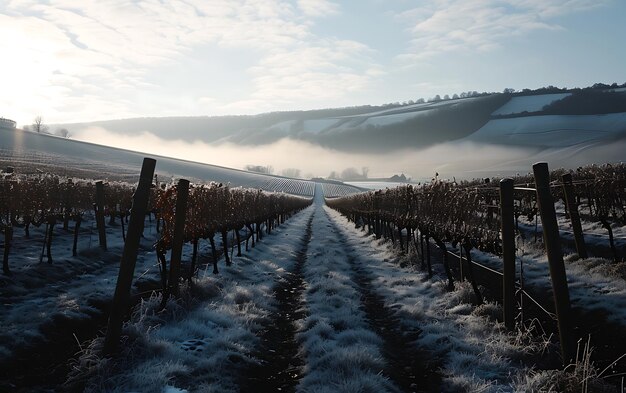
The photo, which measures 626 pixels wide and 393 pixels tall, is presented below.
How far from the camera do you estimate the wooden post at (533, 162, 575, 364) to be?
21.2 ft

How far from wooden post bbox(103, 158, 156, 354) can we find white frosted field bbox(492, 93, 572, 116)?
620 feet

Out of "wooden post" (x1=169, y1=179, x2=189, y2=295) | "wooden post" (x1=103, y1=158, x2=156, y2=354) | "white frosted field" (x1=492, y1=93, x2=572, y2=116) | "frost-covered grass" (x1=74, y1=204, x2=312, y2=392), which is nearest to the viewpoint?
"frost-covered grass" (x1=74, y1=204, x2=312, y2=392)

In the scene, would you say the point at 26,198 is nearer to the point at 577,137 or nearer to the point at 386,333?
the point at 386,333

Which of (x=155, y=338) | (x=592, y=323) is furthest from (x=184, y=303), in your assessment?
(x=592, y=323)

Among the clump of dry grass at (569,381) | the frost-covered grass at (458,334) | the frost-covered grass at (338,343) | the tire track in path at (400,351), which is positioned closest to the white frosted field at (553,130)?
the frost-covered grass at (458,334)

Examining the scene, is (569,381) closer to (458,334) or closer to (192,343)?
(458,334)

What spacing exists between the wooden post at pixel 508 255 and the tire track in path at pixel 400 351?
173cm

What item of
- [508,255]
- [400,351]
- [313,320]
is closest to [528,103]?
[508,255]

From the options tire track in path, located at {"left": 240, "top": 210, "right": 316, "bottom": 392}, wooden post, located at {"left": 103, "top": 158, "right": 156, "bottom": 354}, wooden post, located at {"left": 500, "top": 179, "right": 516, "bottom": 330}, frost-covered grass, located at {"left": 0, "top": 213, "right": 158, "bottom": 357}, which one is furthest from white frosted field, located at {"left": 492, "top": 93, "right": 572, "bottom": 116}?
wooden post, located at {"left": 103, "top": 158, "right": 156, "bottom": 354}

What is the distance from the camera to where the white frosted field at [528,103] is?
17400 cm

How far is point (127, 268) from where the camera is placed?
7.32m

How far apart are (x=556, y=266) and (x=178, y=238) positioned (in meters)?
7.84

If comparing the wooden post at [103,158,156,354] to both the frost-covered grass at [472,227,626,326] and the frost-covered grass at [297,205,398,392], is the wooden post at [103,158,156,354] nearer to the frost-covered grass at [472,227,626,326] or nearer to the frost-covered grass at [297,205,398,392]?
the frost-covered grass at [297,205,398,392]

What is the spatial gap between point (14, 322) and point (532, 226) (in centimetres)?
2309
